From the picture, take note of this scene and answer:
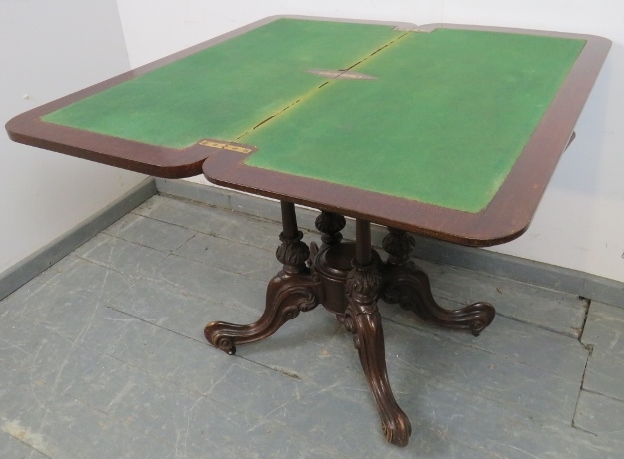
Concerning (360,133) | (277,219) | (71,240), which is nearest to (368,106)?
(360,133)

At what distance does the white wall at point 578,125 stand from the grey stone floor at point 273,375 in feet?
0.57

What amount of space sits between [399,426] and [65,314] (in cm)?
121

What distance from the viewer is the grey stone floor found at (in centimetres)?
145

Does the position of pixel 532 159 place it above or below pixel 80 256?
above

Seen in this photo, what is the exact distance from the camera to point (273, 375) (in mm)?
1650

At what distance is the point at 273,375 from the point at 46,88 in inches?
53.9

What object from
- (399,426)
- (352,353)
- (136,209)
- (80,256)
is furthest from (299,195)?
(136,209)

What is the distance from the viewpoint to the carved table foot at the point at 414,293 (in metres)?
1.63

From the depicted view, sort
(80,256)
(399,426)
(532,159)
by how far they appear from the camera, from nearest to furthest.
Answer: (532,159), (399,426), (80,256)

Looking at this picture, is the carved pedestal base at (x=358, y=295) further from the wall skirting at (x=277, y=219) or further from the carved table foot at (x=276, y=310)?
the wall skirting at (x=277, y=219)

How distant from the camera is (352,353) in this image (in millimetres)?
1709

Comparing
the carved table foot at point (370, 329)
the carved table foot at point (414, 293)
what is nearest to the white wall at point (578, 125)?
the carved table foot at point (414, 293)

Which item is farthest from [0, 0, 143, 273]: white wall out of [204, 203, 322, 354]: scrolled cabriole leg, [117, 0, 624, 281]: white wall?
[204, 203, 322, 354]: scrolled cabriole leg

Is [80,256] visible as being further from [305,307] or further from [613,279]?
[613,279]
